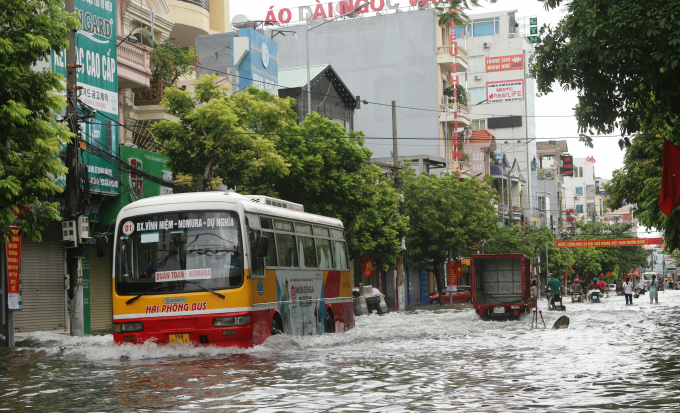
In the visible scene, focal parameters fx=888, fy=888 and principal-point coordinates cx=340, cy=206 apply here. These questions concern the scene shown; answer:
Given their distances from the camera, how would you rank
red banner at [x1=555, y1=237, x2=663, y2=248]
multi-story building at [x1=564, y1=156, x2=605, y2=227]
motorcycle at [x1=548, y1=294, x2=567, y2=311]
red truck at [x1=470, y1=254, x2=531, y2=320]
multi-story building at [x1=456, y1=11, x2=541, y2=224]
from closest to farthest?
1. red truck at [x1=470, y1=254, x2=531, y2=320]
2. motorcycle at [x1=548, y1=294, x2=567, y2=311]
3. red banner at [x1=555, y1=237, x2=663, y2=248]
4. multi-story building at [x1=456, y1=11, x2=541, y2=224]
5. multi-story building at [x1=564, y1=156, x2=605, y2=227]

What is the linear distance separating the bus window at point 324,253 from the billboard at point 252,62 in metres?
19.3

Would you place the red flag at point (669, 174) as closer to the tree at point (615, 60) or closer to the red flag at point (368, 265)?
the tree at point (615, 60)

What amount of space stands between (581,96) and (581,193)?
487 ft

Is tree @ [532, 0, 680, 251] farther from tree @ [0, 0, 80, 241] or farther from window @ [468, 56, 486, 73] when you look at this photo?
window @ [468, 56, 486, 73]

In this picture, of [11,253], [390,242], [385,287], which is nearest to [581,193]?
[385,287]

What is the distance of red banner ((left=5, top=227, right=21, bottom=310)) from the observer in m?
20.5

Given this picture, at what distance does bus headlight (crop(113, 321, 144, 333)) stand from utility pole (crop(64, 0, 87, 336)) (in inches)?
214

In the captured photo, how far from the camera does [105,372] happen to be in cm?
1332

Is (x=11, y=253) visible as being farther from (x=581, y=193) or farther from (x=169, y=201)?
(x=581, y=193)

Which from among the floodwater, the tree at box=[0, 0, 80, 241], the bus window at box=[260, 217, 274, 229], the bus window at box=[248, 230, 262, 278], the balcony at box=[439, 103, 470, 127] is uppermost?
the balcony at box=[439, 103, 470, 127]

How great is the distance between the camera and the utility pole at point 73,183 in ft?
66.6

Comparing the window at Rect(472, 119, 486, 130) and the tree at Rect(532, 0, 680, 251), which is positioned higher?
the window at Rect(472, 119, 486, 130)

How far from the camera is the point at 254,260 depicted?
15.8 metres

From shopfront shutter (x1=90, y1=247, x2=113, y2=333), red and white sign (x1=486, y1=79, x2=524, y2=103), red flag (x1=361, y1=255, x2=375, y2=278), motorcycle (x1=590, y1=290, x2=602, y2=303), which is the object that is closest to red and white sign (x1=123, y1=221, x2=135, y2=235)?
shopfront shutter (x1=90, y1=247, x2=113, y2=333)
